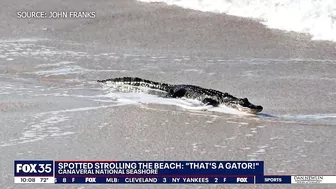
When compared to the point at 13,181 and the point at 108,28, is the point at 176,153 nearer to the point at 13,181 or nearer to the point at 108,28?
the point at 13,181

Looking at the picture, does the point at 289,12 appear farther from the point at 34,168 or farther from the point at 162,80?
the point at 34,168

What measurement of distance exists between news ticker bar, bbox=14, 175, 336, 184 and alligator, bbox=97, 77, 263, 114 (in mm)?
1543

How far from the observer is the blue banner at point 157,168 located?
4539 mm

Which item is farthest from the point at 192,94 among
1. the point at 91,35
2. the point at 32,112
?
the point at 91,35

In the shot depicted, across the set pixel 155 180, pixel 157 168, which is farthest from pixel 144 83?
pixel 155 180

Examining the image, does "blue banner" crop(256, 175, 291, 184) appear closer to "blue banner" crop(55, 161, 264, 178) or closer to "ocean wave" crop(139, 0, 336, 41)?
"blue banner" crop(55, 161, 264, 178)

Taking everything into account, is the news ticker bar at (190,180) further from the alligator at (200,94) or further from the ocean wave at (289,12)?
the ocean wave at (289,12)

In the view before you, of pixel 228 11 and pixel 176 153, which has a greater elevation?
pixel 228 11

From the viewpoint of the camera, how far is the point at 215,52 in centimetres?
907

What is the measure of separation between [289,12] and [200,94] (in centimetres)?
464

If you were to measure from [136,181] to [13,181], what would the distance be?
0.69 m

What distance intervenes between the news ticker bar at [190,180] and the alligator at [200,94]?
1543mm

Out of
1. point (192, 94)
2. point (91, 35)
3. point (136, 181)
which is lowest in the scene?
point (136, 181)

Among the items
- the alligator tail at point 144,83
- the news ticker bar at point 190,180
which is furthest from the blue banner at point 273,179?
the alligator tail at point 144,83
